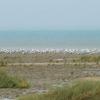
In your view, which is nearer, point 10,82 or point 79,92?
point 79,92

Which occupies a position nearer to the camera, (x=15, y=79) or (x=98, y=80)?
(x=98, y=80)

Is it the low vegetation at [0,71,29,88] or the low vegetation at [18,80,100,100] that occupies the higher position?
the low vegetation at [18,80,100,100]

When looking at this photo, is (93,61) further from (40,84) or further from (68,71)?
(40,84)

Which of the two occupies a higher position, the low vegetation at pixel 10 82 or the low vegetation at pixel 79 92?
the low vegetation at pixel 79 92

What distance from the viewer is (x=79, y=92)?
1247 cm

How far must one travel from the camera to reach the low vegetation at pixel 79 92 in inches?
487

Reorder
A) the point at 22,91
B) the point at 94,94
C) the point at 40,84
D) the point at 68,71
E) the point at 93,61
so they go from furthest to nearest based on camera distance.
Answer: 1. the point at 93,61
2. the point at 68,71
3. the point at 40,84
4. the point at 22,91
5. the point at 94,94

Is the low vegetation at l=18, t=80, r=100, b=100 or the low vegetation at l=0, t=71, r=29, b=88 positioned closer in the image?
the low vegetation at l=18, t=80, r=100, b=100

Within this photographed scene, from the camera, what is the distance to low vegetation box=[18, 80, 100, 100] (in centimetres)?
1237

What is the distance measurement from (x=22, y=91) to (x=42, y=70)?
1019cm

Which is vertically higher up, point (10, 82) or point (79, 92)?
point (79, 92)

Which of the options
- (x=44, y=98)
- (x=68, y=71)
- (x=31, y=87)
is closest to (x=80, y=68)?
(x=68, y=71)

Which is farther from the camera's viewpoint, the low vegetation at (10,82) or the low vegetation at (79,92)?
the low vegetation at (10,82)

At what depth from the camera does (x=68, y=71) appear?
28469 millimetres
